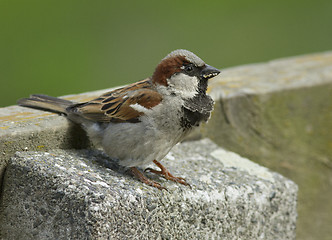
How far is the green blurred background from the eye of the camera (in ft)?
18.7

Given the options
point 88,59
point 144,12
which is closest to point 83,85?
point 88,59

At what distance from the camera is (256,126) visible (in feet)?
11.9

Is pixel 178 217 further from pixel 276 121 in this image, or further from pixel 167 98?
pixel 276 121

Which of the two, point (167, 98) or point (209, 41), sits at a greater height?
point (167, 98)

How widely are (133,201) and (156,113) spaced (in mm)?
444

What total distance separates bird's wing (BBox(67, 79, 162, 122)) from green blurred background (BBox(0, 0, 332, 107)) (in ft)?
8.20

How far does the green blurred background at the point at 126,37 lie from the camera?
18.7 ft

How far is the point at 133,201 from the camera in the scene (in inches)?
97.5

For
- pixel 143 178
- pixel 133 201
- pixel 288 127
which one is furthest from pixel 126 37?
pixel 133 201

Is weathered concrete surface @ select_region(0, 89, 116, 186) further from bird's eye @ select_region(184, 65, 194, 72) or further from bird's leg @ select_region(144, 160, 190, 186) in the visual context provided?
bird's eye @ select_region(184, 65, 194, 72)

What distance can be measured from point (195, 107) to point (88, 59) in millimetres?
3326

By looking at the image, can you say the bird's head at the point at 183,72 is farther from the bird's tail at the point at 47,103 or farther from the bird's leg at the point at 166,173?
the bird's tail at the point at 47,103

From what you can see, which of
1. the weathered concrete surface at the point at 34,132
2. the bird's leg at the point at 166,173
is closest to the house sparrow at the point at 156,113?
the bird's leg at the point at 166,173

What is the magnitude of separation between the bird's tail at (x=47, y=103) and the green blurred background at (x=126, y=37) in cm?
217
